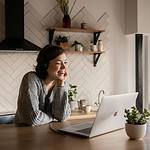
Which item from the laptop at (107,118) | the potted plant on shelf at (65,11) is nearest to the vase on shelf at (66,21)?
the potted plant on shelf at (65,11)

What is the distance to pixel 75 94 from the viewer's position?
380 centimetres

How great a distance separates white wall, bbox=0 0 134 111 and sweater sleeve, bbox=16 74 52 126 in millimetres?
1519

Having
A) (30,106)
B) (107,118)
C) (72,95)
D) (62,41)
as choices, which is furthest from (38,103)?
(62,41)

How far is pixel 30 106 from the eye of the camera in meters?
1.96

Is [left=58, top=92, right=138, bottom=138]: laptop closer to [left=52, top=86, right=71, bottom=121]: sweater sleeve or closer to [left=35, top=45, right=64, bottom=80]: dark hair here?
[left=52, top=86, right=71, bottom=121]: sweater sleeve

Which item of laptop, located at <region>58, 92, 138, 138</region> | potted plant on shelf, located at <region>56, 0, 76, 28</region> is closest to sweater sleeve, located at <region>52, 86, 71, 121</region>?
laptop, located at <region>58, 92, 138, 138</region>

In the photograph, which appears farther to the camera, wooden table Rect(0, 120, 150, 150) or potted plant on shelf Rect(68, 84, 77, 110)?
potted plant on shelf Rect(68, 84, 77, 110)

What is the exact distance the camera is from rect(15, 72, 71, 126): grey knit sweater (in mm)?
1946

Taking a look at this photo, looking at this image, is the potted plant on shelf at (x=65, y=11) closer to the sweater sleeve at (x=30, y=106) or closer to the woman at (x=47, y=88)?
the woman at (x=47, y=88)

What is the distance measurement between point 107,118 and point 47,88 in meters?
0.67

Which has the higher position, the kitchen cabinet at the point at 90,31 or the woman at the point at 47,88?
the kitchen cabinet at the point at 90,31

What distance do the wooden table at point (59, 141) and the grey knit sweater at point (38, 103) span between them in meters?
0.19

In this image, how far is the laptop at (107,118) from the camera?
5.15ft

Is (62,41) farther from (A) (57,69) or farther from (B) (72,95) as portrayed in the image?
(A) (57,69)
